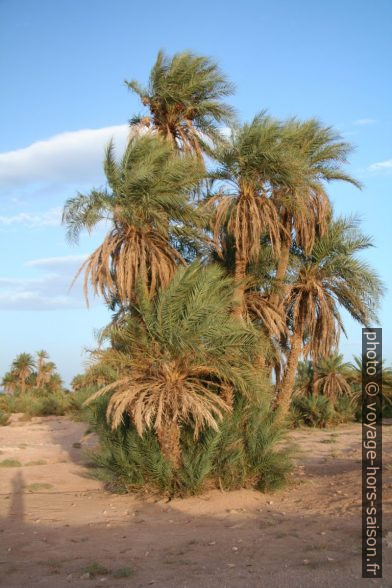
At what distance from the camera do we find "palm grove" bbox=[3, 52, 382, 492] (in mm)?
13055

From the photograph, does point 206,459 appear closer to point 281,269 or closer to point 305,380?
point 281,269

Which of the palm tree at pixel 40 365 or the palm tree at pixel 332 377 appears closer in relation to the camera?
the palm tree at pixel 332 377

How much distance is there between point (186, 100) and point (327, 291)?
7.64 m

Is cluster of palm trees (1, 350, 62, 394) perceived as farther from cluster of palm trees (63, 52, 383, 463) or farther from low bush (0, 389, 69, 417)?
cluster of palm trees (63, 52, 383, 463)

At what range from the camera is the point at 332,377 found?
34.3 m

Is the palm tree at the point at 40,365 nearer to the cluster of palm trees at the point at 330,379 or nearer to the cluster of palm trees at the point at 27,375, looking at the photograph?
the cluster of palm trees at the point at 27,375

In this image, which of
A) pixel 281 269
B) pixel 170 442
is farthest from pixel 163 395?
pixel 281 269

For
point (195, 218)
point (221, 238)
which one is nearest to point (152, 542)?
point (195, 218)

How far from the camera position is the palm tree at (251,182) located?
15953 millimetres

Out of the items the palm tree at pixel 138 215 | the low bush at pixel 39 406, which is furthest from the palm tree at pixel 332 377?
the palm tree at pixel 138 215

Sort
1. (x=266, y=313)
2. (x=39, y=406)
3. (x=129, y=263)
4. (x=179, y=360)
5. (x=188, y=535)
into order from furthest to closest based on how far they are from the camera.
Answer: (x=39, y=406) < (x=266, y=313) < (x=129, y=263) < (x=179, y=360) < (x=188, y=535)

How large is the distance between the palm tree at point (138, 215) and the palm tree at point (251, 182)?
40.9 inches

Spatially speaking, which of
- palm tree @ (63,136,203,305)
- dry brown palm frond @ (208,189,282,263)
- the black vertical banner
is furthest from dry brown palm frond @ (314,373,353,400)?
palm tree @ (63,136,203,305)

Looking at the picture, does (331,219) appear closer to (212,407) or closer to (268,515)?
(212,407)
